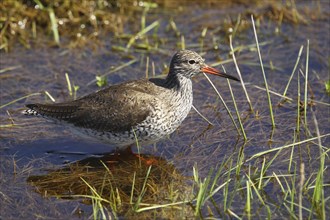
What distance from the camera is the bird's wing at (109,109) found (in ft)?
28.3

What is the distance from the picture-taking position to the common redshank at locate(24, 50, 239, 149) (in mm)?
8570

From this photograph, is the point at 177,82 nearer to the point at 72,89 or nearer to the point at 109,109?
the point at 109,109

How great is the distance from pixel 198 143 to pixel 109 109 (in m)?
1.40

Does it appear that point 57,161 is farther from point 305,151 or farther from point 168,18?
point 168,18

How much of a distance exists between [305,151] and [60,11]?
590 cm

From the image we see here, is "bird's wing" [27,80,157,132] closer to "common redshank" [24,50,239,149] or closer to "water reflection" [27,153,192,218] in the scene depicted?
"common redshank" [24,50,239,149]

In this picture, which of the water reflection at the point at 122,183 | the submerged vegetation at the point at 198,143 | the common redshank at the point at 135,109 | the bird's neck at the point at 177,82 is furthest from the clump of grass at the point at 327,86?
the water reflection at the point at 122,183

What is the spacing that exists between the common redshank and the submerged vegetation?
0.38 meters

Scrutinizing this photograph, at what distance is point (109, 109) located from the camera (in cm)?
884

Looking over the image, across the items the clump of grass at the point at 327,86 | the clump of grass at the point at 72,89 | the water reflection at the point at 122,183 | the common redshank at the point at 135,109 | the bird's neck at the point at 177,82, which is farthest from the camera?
the clump of grass at the point at 72,89

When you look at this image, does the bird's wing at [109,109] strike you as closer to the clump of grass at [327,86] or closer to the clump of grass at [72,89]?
the clump of grass at [72,89]

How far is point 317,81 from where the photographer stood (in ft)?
35.6

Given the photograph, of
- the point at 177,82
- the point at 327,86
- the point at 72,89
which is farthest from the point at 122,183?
the point at 327,86

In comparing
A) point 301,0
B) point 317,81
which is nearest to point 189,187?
point 317,81
